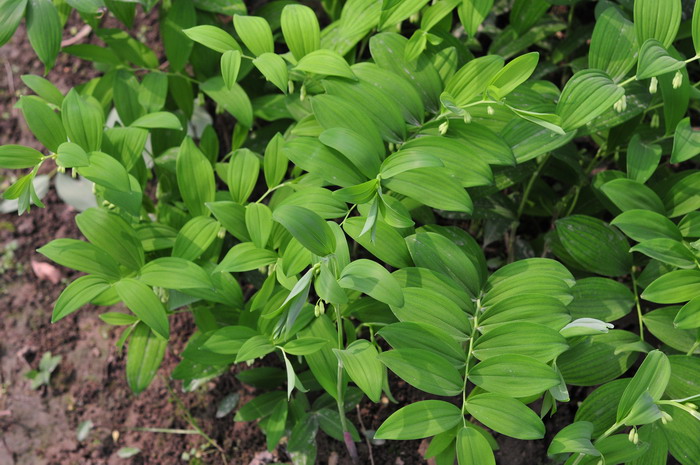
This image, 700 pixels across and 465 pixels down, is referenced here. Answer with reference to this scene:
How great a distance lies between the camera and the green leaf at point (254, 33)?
147cm

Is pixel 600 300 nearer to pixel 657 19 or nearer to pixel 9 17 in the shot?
pixel 657 19

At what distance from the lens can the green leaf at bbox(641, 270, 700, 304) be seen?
126cm

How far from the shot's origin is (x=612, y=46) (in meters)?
Result: 1.38

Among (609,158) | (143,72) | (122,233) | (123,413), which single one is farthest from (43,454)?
(609,158)

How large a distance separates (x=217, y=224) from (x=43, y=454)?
3.36 ft

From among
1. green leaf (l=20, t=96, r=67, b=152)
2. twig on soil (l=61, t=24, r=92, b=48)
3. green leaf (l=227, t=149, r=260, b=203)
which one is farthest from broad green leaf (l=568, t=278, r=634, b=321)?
twig on soil (l=61, t=24, r=92, b=48)

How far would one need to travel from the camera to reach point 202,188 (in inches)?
59.3

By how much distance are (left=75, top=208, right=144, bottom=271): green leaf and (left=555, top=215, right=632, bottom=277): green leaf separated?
36.0 inches

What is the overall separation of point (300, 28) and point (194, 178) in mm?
410

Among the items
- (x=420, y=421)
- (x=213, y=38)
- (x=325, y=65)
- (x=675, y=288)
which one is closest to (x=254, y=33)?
(x=213, y=38)

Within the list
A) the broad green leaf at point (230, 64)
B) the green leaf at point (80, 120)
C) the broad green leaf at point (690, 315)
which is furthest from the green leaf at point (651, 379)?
the green leaf at point (80, 120)

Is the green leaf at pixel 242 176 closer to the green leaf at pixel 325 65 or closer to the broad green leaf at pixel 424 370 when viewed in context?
the green leaf at pixel 325 65

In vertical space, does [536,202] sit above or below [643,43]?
below

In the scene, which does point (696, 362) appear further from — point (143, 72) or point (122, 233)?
point (143, 72)
